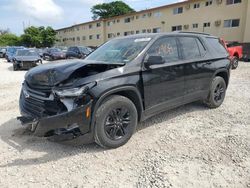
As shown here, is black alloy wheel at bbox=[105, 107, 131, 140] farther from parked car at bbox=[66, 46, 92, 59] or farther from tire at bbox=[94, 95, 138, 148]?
parked car at bbox=[66, 46, 92, 59]

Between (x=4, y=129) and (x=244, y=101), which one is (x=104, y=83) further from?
(x=244, y=101)

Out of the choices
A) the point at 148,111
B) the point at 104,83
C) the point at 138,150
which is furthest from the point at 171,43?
the point at 138,150

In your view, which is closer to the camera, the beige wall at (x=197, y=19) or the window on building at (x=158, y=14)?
the beige wall at (x=197, y=19)

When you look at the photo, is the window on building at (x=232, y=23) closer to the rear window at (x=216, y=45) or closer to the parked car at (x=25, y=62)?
the parked car at (x=25, y=62)

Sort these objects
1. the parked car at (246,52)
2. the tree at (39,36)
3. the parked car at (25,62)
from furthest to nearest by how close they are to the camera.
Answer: the tree at (39,36) < the parked car at (246,52) < the parked car at (25,62)

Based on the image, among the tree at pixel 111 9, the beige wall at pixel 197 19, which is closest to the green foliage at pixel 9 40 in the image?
the tree at pixel 111 9

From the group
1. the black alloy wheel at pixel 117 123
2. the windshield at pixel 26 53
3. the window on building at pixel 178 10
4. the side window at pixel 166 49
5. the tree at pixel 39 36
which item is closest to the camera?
the black alloy wheel at pixel 117 123

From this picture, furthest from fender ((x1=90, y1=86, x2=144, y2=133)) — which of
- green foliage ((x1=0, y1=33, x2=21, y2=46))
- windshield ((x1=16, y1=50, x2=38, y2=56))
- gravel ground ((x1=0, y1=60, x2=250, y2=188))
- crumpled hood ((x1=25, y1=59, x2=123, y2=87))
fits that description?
green foliage ((x1=0, y1=33, x2=21, y2=46))

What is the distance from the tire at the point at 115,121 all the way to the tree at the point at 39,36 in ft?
199

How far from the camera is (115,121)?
3.74 meters

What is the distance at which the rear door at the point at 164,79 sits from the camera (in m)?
4.08

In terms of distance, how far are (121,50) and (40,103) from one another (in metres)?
1.77

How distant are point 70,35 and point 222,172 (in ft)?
209

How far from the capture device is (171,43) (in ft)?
15.1
